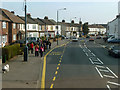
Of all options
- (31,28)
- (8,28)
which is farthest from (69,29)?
(8,28)

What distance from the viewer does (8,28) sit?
141 feet

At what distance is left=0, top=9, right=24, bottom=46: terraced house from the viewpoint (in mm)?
38438

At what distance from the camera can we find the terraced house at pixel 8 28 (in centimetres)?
3844

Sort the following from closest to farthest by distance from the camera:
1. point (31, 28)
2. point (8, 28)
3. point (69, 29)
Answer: point (8, 28), point (31, 28), point (69, 29)

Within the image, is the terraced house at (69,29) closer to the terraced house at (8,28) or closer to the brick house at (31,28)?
the brick house at (31,28)

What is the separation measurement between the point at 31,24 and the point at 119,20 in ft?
99.4

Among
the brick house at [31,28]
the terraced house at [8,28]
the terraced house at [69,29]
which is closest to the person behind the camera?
the terraced house at [8,28]

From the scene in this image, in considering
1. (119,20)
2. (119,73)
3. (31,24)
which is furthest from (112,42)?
(119,73)

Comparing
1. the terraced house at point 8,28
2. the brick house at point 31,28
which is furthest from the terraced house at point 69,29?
the terraced house at point 8,28

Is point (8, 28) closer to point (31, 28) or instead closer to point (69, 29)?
point (31, 28)

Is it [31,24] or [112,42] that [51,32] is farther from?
[112,42]

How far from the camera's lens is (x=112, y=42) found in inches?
1898

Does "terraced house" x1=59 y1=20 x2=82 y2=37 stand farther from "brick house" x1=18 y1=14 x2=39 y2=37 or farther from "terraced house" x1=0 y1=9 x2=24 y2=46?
"terraced house" x1=0 y1=9 x2=24 y2=46

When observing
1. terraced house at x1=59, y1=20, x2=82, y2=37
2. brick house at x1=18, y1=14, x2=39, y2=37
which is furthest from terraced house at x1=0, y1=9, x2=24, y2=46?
terraced house at x1=59, y1=20, x2=82, y2=37
